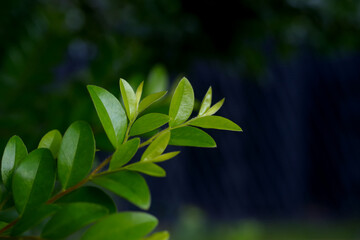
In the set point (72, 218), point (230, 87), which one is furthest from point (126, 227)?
point (230, 87)

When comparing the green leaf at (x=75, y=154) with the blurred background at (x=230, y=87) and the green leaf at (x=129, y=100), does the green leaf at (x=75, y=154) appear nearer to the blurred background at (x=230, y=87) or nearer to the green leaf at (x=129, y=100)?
the green leaf at (x=129, y=100)

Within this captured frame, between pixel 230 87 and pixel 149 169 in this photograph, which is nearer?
pixel 149 169

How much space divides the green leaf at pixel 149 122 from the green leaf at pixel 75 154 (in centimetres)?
2

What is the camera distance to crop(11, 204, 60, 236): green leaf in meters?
0.17

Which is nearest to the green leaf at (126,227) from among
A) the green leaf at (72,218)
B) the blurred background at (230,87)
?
the green leaf at (72,218)

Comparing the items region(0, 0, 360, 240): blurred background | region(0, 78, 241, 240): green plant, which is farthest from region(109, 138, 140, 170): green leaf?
region(0, 0, 360, 240): blurred background

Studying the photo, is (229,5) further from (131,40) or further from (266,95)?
(266,95)

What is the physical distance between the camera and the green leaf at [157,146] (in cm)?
18

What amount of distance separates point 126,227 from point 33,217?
0.04 metres

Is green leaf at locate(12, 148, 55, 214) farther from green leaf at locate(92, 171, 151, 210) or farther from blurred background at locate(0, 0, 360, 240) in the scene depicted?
blurred background at locate(0, 0, 360, 240)

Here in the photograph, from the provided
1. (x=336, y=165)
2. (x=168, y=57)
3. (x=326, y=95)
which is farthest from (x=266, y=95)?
(x=168, y=57)

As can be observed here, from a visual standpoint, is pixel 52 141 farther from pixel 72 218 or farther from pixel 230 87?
pixel 230 87

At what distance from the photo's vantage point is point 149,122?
0.19 metres

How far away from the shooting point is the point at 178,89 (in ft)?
0.60
